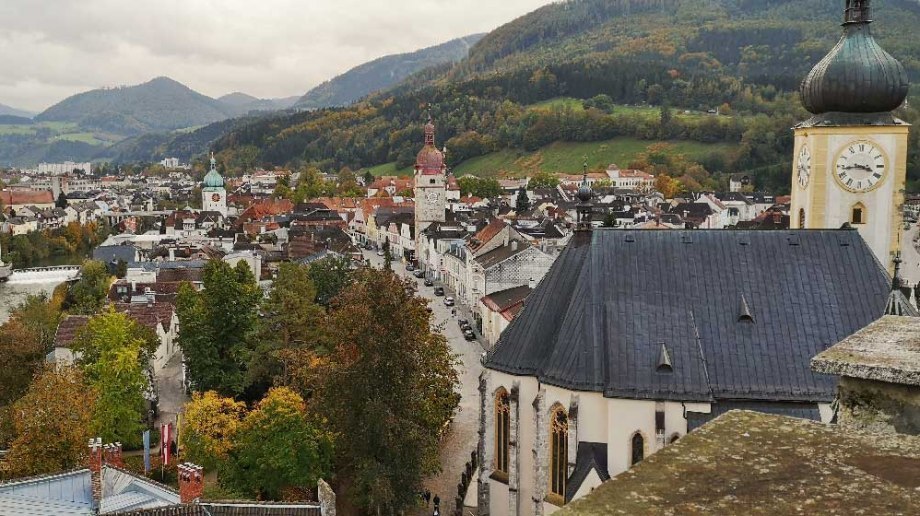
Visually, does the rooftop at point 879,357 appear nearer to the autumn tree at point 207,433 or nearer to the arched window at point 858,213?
the arched window at point 858,213

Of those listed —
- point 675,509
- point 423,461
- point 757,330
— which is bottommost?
point 423,461

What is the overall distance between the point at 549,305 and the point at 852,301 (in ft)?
30.1

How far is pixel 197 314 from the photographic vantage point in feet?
154

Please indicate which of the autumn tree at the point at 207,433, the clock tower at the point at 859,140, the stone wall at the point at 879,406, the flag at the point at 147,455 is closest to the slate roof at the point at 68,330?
the flag at the point at 147,455

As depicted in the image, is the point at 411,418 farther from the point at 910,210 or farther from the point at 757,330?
the point at 910,210

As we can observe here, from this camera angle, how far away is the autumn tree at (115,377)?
3884 cm

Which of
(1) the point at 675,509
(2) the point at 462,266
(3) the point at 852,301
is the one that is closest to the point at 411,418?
(3) the point at 852,301

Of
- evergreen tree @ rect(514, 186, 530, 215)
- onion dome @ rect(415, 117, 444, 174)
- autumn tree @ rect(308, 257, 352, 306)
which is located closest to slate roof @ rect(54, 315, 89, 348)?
autumn tree @ rect(308, 257, 352, 306)

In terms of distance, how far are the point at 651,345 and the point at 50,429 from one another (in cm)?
2229

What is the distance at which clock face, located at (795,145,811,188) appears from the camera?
112 feet

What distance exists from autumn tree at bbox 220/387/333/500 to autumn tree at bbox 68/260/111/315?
38.8 m

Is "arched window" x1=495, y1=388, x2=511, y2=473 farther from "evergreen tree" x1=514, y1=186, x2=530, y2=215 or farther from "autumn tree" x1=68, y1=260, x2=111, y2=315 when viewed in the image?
"evergreen tree" x1=514, y1=186, x2=530, y2=215

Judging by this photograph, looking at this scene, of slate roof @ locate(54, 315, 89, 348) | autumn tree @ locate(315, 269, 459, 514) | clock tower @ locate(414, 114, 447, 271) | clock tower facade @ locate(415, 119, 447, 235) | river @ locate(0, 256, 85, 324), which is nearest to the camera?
autumn tree @ locate(315, 269, 459, 514)

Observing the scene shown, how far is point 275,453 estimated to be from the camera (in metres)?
32.7
